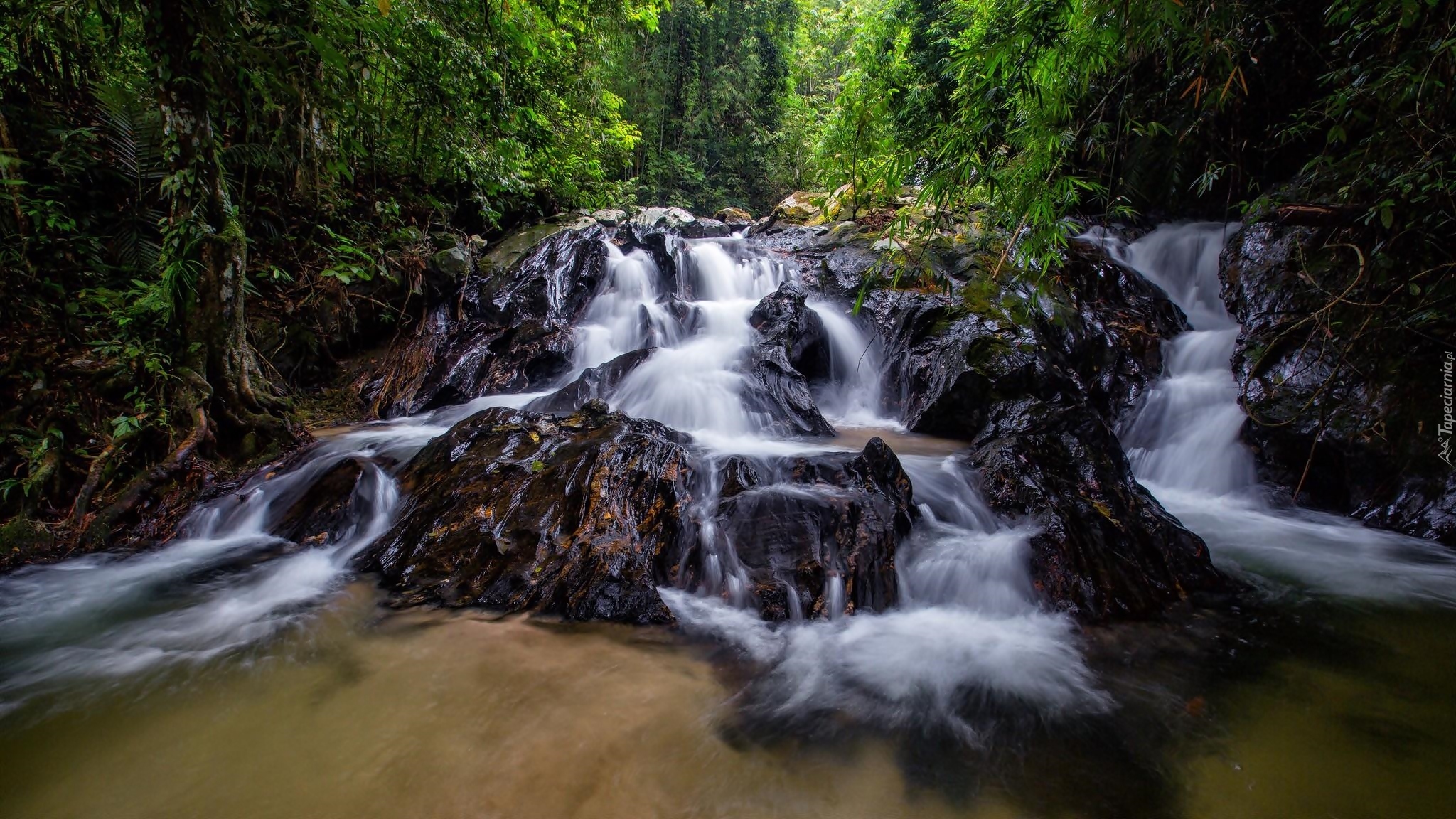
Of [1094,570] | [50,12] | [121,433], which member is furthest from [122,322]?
[1094,570]

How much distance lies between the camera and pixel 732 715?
231cm

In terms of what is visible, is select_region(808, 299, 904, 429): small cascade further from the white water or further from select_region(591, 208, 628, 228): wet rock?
select_region(591, 208, 628, 228): wet rock

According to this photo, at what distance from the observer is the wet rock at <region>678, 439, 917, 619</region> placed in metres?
3.19

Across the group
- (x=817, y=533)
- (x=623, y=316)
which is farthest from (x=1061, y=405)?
(x=623, y=316)

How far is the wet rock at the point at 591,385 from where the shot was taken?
615 cm

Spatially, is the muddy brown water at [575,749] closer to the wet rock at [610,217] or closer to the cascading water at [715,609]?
the cascading water at [715,609]

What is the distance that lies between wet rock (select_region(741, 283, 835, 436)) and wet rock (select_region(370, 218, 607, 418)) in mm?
2710

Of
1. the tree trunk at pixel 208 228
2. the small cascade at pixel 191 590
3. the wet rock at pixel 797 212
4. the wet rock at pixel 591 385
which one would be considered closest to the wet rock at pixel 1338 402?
the wet rock at pixel 591 385

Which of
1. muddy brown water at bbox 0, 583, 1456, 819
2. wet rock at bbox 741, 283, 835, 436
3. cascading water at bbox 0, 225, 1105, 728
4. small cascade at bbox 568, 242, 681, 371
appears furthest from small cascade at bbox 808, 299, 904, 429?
muddy brown water at bbox 0, 583, 1456, 819

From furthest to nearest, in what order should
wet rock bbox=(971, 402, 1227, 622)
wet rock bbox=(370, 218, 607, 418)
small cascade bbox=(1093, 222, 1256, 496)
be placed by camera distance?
wet rock bbox=(370, 218, 607, 418), small cascade bbox=(1093, 222, 1256, 496), wet rock bbox=(971, 402, 1227, 622)

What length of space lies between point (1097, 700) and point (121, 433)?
19.7ft

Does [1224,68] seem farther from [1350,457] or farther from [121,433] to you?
[121,433]

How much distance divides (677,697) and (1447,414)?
584 centimetres

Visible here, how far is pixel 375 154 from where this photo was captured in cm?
704
